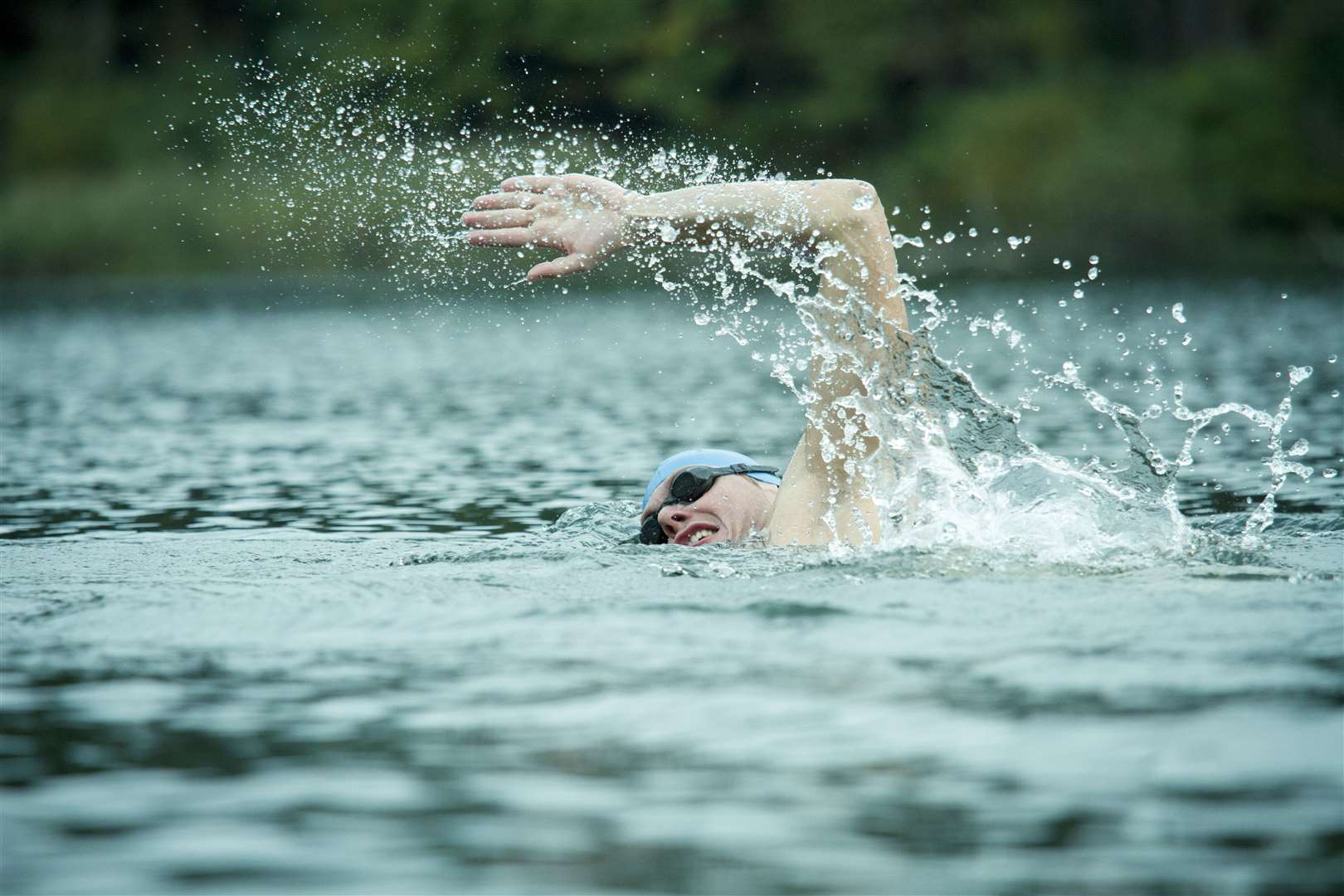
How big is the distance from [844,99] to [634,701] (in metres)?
52.3

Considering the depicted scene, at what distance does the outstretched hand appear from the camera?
5.85m

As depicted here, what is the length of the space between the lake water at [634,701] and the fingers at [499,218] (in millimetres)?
1288

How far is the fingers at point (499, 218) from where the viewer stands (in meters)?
5.96

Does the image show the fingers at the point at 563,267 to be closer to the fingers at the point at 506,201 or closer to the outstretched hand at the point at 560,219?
the outstretched hand at the point at 560,219

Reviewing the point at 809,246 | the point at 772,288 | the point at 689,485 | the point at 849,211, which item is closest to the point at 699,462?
the point at 689,485

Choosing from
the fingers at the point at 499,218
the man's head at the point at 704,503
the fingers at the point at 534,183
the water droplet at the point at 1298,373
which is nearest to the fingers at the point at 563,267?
the fingers at the point at 499,218

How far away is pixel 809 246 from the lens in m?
6.16

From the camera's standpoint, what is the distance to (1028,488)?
808 cm

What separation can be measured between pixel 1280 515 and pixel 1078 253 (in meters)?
36.7

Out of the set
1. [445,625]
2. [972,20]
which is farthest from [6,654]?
[972,20]

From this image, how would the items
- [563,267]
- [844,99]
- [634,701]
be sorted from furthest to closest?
[844,99] < [563,267] < [634,701]

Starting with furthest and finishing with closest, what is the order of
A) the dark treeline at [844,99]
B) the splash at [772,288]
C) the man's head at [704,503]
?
the dark treeline at [844,99] < the man's head at [704,503] < the splash at [772,288]

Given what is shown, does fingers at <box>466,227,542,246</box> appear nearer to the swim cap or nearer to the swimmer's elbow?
the swimmer's elbow

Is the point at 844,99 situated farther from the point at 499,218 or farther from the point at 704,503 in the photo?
the point at 499,218
